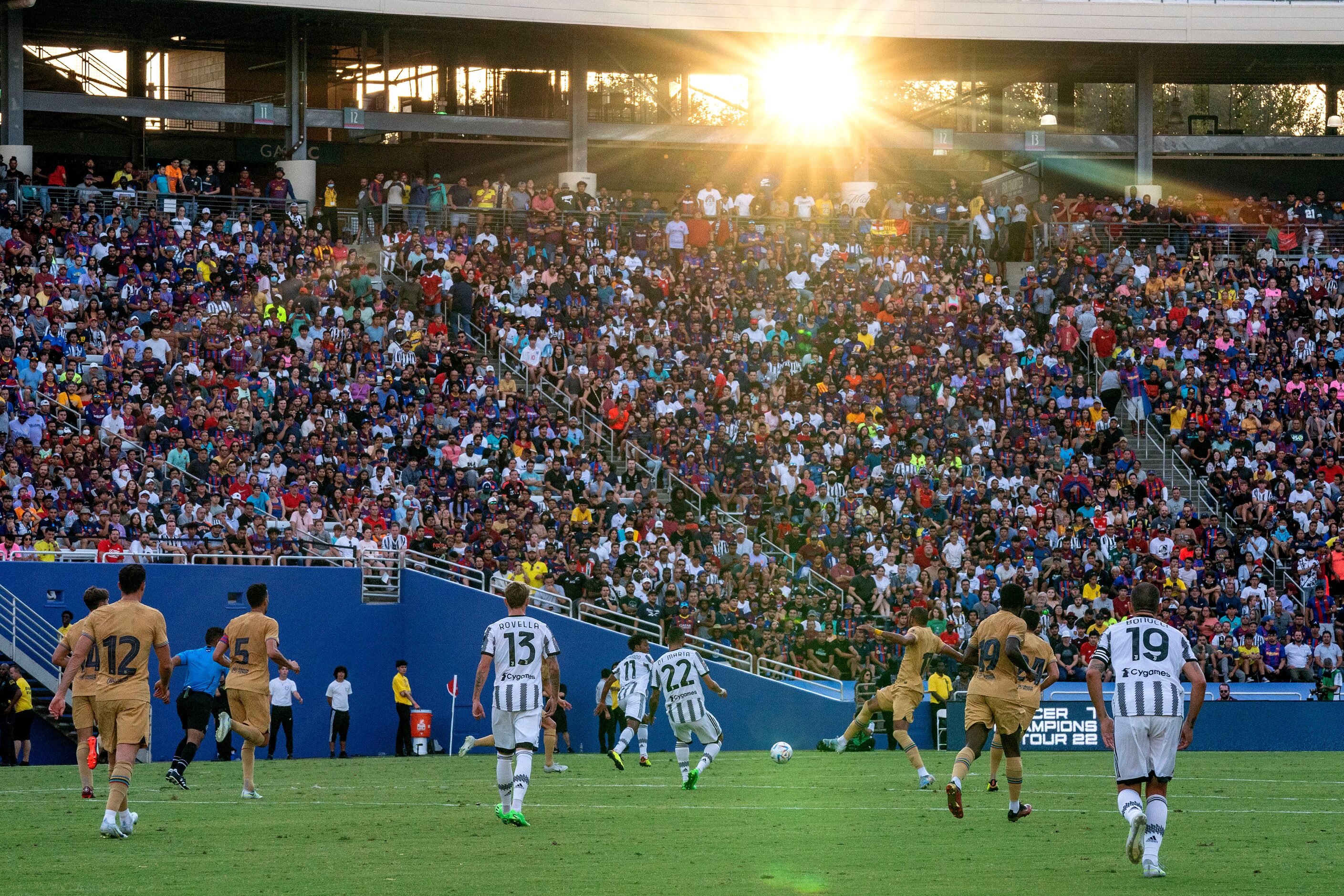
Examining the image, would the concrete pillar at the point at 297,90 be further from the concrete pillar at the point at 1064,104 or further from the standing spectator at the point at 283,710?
the concrete pillar at the point at 1064,104

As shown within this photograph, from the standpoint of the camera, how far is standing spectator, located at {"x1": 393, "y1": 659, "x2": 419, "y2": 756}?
27281 mm

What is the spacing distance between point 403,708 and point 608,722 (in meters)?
3.21

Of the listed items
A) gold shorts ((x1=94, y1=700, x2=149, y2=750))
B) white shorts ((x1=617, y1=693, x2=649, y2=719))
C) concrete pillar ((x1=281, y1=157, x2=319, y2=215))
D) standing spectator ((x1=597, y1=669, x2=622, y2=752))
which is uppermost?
concrete pillar ((x1=281, y1=157, x2=319, y2=215))

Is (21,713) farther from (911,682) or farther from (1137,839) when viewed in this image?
(1137,839)

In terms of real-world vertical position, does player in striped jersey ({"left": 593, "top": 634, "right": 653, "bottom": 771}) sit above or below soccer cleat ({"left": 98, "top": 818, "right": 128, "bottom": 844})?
below

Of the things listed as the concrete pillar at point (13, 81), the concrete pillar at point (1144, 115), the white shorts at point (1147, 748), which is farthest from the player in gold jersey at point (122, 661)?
the concrete pillar at point (1144, 115)

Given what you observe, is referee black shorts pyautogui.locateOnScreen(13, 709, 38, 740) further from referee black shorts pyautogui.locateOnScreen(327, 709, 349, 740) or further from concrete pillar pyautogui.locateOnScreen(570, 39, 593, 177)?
concrete pillar pyautogui.locateOnScreen(570, 39, 593, 177)

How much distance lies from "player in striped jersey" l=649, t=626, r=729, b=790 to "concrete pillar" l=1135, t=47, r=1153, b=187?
28.4 m

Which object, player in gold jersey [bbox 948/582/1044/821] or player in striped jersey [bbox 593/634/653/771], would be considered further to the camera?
player in striped jersey [bbox 593/634/653/771]

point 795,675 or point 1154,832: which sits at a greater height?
point 1154,832

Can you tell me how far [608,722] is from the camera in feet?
90.9

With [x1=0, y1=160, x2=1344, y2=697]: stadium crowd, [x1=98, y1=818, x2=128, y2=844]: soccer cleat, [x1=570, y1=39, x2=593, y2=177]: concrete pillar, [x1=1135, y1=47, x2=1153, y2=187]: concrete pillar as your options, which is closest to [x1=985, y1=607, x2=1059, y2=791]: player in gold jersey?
[x1=98, y1=818, x2=128, y2=844]: soccer cleat

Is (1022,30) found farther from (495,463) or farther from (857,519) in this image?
(495,463)

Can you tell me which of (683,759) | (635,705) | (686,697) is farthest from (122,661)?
(635,705)
